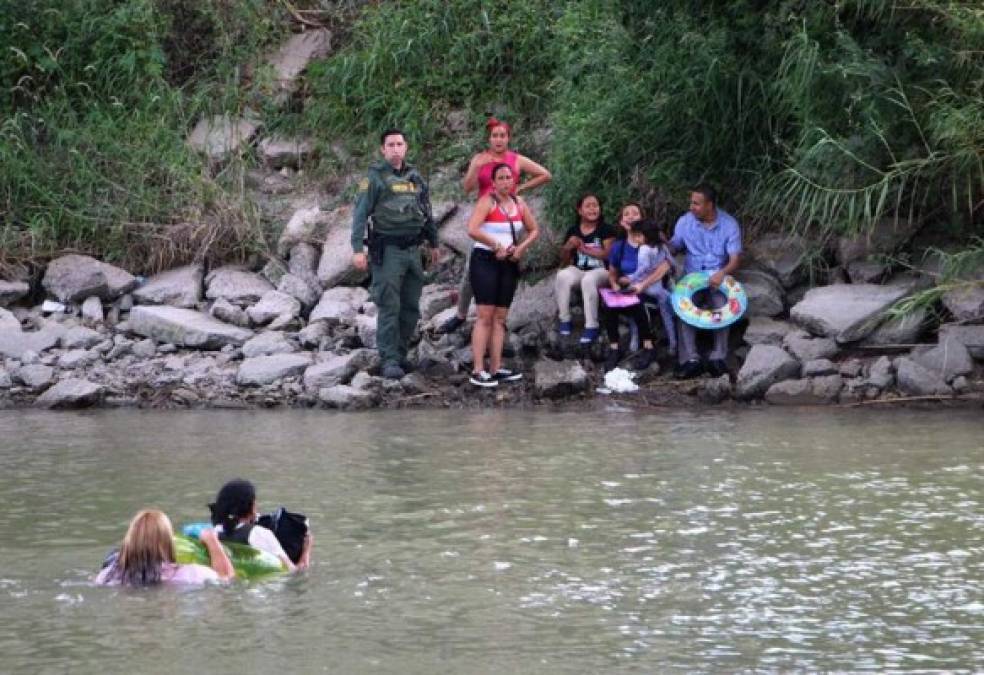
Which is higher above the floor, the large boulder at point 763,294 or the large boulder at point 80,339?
the large boulder at point 763,294

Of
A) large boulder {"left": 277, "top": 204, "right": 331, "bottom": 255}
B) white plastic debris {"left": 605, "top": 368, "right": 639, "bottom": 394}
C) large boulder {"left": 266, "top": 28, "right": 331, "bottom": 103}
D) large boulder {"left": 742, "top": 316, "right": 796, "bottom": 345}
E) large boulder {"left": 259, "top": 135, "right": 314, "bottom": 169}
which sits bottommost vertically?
white plastic debris {"left": 605, "top": 368, "right": 639, "bottom": 394}

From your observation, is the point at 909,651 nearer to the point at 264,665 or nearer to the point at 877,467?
the point at 264,665

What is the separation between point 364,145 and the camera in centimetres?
1797

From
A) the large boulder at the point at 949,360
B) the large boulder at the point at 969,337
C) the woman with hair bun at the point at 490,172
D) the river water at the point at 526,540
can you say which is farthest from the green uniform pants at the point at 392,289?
the large boulder at the point at 969,337

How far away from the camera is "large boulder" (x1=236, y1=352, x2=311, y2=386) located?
14398 millimetres

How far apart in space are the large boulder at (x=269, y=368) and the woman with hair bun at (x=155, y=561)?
6199 millimetres

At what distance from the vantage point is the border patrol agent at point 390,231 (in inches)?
557

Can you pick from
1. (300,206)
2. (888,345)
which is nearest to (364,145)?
(300,206)

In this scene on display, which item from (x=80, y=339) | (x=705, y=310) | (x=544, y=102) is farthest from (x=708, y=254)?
(x=80, y=339)

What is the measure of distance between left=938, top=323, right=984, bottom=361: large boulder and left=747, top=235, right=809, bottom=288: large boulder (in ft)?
5.15

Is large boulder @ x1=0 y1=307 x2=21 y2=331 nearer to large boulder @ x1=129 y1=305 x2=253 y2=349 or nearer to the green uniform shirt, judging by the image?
large boulder @ x1=129 y1=305 x2=253 y2=349

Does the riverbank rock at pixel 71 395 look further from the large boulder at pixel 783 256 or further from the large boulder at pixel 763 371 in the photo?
the large boulder at pixel 783 256

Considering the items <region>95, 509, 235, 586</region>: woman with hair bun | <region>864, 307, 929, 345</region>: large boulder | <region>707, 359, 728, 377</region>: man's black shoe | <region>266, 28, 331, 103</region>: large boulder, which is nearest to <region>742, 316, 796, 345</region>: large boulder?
<region>707, 359, 728, 377</region>: man's black shoe

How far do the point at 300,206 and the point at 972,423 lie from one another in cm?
746
